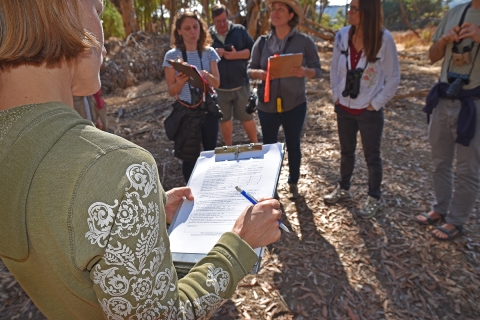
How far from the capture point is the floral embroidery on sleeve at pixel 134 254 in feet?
2.54

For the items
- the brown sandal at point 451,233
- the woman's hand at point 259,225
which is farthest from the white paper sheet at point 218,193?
the brown sandal at point 451,233

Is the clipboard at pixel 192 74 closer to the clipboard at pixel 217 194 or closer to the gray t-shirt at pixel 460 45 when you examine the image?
the clipboard at pixel 217 194

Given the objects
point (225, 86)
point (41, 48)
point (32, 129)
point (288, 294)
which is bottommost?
point (288, 294)

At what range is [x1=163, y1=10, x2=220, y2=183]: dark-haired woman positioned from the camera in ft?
11.7

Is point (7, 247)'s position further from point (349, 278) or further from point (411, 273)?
point (411, 273)

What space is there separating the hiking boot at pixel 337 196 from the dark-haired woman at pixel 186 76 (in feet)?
4.64

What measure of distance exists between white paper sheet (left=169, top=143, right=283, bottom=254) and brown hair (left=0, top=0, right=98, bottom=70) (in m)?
0.79

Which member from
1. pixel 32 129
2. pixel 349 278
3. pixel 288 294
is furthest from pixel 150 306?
pixel 349 278

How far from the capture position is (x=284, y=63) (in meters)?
3.40

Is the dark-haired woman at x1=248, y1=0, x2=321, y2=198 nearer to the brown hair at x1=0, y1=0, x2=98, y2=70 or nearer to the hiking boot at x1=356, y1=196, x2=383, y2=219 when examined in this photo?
the hiking boot at x1=356, y1=196, x2=383, y2=219

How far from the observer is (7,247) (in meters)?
0.83

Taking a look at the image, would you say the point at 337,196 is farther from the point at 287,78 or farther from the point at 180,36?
the point at 180,36

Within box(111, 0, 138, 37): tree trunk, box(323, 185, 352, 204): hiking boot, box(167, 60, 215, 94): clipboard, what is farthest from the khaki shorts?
box(111, 0, 138, 37): tree trunk

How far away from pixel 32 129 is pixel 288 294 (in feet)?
7.87
